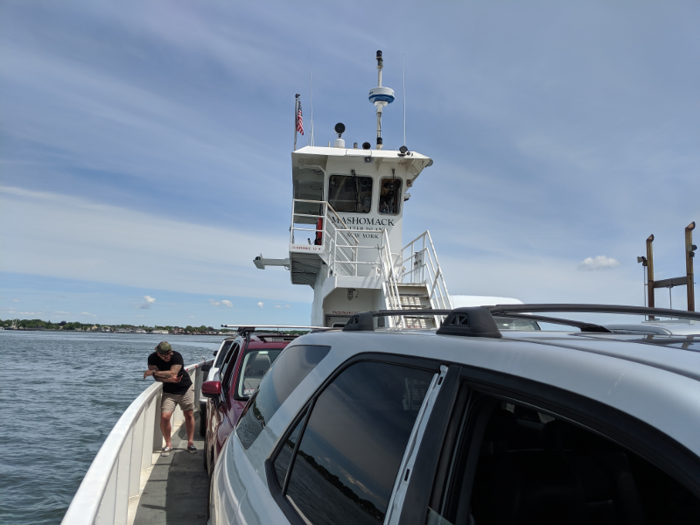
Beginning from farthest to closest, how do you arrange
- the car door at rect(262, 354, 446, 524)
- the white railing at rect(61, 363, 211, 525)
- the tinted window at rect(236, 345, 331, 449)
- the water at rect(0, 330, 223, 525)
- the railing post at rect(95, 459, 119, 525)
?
the water at rect(0, 330, 223, 525) → the railing post at rect(95, 459, 119, 525) → the white railing at rect(61, 363, 211, 525) → the tinted window at rect(236, 345, 331, 449) → the car door at rect(262, 354, 446, 524)

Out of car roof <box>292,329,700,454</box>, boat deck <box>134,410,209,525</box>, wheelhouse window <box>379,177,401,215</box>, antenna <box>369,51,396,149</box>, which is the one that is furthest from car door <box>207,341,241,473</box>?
antenna <box>369,51,396,149</box>

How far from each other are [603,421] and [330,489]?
100 centimetres

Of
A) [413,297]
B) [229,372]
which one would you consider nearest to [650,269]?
[413,297]

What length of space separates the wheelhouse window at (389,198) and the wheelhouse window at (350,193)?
362mm

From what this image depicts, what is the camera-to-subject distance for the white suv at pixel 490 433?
2.93ft

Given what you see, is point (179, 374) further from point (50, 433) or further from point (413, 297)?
point (50, 433)

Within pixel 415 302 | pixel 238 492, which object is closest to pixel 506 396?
pixel 238 492

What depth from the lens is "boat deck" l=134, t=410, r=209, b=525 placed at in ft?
16.1

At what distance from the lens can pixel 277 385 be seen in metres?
2.67

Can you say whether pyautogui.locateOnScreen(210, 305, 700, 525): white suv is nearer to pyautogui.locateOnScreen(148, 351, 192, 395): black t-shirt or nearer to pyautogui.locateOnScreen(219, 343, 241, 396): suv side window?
pyautogui.locateOnScreen(219, 343, 241, 396): suv side window

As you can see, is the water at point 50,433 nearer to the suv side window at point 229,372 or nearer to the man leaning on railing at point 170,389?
the man leaning on railing at point 170,389

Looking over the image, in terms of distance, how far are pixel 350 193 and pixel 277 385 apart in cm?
1366

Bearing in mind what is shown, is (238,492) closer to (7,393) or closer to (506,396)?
(506,396)

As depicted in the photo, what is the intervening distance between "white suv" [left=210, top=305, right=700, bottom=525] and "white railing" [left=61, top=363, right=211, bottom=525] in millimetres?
1069
